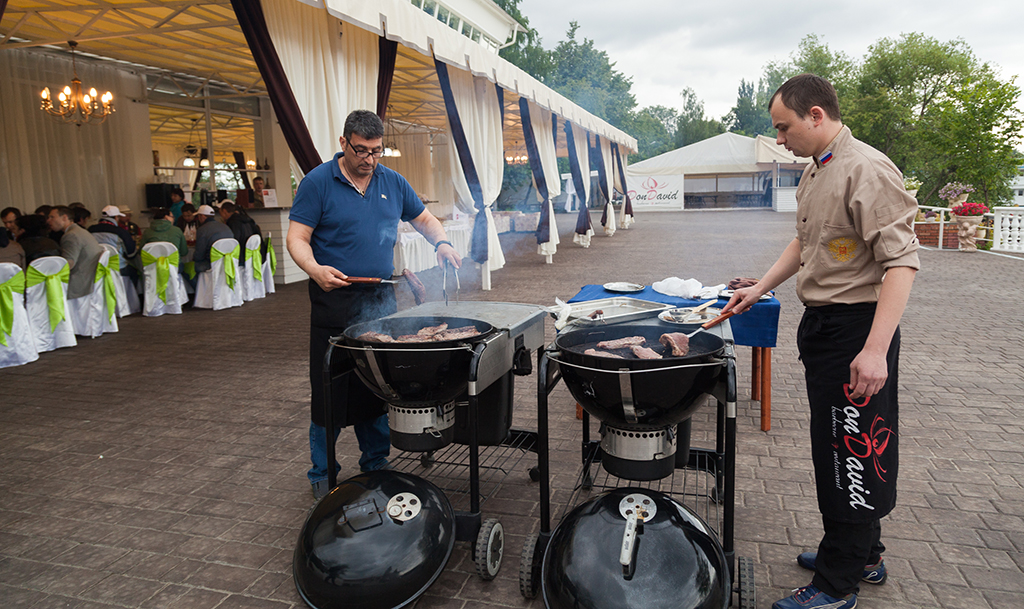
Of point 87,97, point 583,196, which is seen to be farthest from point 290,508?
point 583,196

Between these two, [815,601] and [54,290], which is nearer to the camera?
[815,601]

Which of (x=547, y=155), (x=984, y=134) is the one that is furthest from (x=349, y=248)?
(x=984, y=134)

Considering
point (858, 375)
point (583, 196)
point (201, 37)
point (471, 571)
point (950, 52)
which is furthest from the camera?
point (950, 52)

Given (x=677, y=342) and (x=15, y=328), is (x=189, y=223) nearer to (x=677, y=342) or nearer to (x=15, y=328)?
(x=15, y=328)

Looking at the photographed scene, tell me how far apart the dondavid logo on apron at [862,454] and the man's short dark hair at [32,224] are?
8.26 metres

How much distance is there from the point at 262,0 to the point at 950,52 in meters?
40.2

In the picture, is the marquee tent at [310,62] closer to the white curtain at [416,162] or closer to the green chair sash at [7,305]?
the green chair sash at [7,305]

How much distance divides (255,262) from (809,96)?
8772 mm

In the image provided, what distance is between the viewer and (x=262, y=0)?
5.15 m

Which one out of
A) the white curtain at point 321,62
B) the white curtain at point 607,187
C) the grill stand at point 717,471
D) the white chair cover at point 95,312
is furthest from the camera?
the white curtain at point 607,187

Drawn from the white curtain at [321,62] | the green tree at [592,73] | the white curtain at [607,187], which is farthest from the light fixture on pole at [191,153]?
the green tree at [592,73]

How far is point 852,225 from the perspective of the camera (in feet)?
6.32

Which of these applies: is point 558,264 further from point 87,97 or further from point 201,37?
point 87,97

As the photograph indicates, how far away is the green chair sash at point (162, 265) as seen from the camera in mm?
7836
